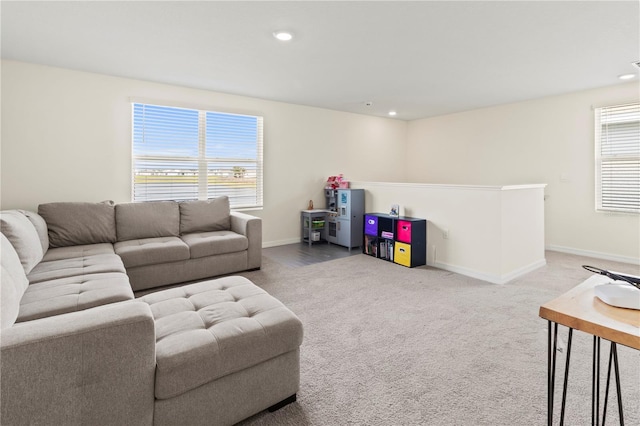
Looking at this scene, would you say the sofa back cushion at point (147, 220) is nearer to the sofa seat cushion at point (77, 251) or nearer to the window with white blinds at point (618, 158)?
the sofa seat cushion at point (77, 251)

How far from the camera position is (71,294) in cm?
204

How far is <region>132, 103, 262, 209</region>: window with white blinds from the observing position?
445 centimetres

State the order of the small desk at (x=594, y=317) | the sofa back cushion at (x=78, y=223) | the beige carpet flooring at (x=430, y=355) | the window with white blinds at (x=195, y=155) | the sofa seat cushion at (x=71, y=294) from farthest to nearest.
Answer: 1. the window with white blinds at (x=195, y=155)
2. the sofa back cushion at (x=78, y=223)
3. the sofa seat cushion at (x=71, y=294)
4. the beige carpet flooring at (x=430, y=355)
5. the small desk at (x=594, y=317)

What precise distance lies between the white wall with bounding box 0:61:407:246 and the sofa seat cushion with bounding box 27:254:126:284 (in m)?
1.59

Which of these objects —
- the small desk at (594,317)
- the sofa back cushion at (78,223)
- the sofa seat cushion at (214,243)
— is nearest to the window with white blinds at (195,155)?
the sofa back cushion at (78,223)

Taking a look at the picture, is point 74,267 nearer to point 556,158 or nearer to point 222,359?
point 222,359

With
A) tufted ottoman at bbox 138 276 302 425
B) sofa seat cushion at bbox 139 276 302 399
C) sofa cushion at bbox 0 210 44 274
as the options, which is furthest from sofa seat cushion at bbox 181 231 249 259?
tufted ottoman at bbox 138 276 302 425

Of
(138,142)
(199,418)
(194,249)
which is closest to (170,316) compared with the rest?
(199,418)

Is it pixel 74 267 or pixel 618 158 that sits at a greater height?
pixel 618 158

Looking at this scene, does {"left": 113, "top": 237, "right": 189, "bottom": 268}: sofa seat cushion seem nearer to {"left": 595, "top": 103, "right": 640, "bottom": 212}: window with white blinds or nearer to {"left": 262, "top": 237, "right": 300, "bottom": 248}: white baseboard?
{"left": 262, "top": 237, "right": 300, "bottom": 248}: white baseboard

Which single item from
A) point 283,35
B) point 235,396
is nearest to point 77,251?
point 235,396

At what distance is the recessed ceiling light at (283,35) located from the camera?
2904 mm

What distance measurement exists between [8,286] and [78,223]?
239cm

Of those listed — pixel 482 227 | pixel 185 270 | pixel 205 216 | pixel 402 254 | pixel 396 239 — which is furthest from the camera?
pixel 396 239
